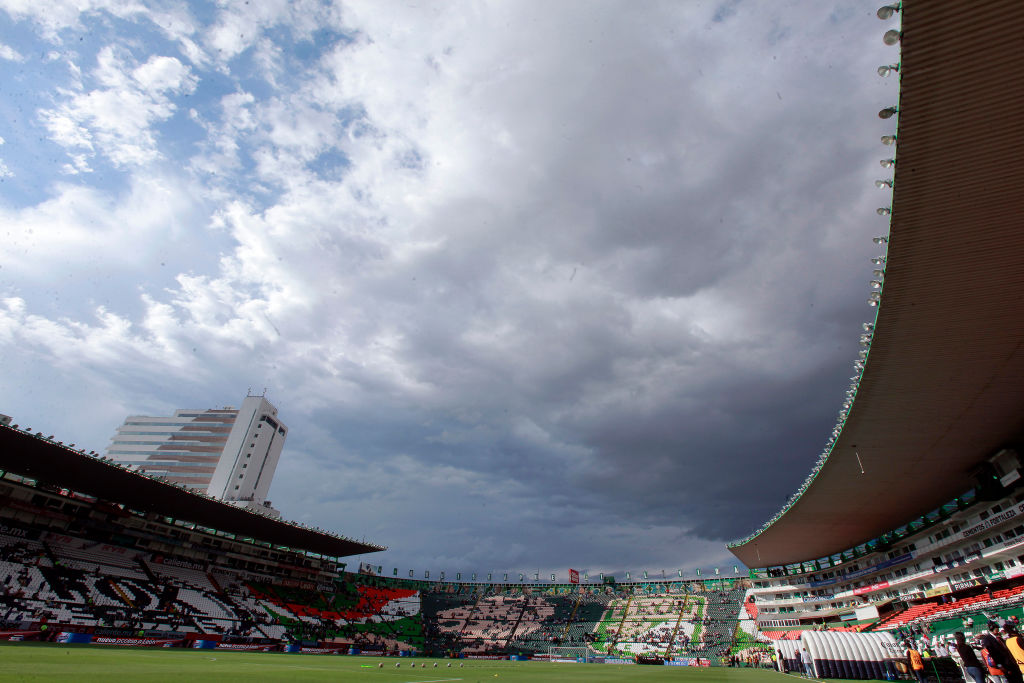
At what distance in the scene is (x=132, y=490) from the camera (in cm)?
3938

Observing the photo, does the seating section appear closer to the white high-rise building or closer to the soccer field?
the soccer field

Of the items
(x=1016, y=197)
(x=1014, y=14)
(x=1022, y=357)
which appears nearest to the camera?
(x=1014, y=14)

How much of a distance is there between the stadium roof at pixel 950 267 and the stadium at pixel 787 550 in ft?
0.19

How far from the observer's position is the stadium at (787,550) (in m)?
11.9

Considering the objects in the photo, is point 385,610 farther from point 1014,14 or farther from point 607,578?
point 1014,14

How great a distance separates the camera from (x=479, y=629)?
2479 inches

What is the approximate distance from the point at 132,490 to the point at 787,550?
208ft

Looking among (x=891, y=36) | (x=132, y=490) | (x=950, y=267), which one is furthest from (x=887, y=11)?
(x=132, y=490)

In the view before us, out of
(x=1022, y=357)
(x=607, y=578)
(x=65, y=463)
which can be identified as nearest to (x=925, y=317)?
(x=1022, y=357)

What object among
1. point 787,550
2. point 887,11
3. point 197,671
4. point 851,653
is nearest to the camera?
point 887,11

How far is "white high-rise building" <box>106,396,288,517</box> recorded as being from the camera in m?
72.1

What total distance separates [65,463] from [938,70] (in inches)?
1986

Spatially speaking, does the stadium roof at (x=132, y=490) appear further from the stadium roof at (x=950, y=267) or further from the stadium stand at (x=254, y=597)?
the stadium roof at (x=950, y=267)

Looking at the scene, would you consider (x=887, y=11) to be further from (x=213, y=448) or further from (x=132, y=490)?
(x=213, y=448)
